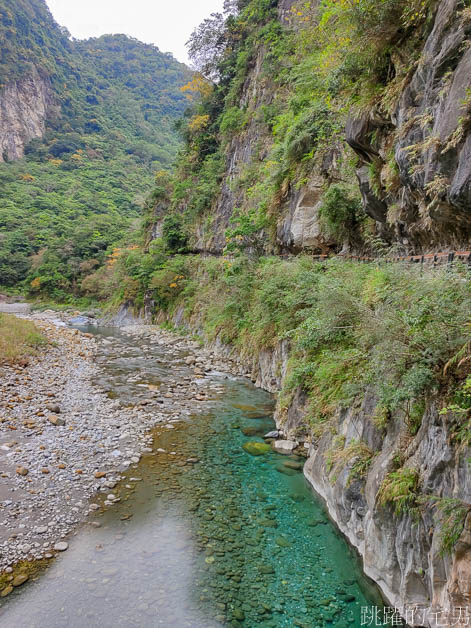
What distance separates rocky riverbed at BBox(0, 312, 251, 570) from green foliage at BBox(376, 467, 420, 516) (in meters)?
4.30

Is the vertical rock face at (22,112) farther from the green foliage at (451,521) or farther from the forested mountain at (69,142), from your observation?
the green foliage at (451,521)

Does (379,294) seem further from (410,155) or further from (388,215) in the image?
(388,215)

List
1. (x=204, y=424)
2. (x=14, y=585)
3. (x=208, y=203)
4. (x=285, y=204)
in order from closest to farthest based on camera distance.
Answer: (x=14, y=585), (x=204, y=424), (x=285, y=204), (x=208, y=203)

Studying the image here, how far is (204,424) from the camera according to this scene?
29.4 feet

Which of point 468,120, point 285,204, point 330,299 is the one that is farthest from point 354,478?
point 285,204

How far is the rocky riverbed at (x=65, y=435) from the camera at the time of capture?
16.6ft

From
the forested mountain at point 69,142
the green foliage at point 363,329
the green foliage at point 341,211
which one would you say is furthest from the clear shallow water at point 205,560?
the forested mountain at point 69,142

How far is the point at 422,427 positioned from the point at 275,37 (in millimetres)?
24698

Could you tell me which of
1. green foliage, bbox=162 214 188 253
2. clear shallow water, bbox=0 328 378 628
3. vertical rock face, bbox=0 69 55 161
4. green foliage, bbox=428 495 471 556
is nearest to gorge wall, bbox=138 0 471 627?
green foliage, bbox=428 495 471 556

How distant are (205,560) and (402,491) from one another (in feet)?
9.08

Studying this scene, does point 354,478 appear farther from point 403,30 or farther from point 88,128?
point 88,128

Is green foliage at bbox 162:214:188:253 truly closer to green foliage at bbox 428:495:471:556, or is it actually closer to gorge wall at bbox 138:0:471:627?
gorge wall at bbox 138:0:471:627

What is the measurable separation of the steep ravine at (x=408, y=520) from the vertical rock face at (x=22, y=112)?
75.0m

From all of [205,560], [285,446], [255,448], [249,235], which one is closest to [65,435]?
[255,448]
